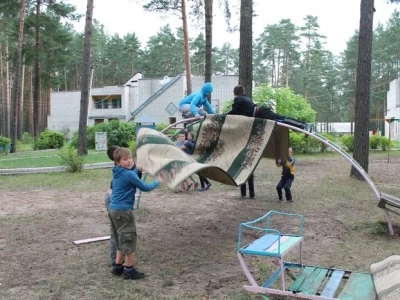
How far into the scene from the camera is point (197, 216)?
7.17 m

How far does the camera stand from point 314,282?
3594 mm

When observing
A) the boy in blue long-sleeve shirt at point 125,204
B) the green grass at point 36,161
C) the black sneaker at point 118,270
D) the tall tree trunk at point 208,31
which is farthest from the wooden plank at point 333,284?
the tall tree trunk at point 208,31

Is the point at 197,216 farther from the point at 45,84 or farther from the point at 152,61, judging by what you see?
the point at 152,61

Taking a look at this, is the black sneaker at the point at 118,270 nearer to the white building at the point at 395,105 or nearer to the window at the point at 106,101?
the white building at the point at 395,105

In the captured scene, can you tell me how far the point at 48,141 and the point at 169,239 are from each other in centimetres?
2162

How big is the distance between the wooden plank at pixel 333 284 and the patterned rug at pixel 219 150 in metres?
1.50

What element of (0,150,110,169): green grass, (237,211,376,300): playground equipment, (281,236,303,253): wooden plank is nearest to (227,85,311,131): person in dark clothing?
(281,236,303,253): wooden plank

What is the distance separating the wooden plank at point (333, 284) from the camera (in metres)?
3.37

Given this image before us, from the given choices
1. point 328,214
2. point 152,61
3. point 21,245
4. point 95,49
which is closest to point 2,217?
point 21,245

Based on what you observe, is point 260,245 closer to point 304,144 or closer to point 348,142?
point 304,144

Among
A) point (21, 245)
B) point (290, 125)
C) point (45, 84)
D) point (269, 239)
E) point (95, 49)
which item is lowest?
point (21, 245)

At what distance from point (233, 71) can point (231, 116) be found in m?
48.8

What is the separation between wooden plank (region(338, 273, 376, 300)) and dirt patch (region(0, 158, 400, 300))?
821 millimetres

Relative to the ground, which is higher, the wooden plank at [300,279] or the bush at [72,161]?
the bush at [72,161]
